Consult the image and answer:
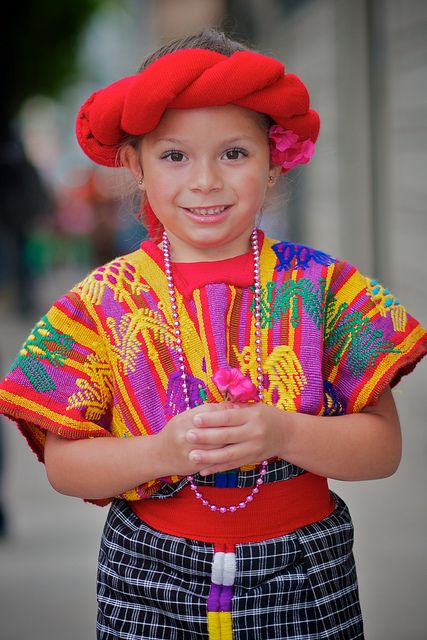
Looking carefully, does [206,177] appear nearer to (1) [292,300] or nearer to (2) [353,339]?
(1) [292,300]

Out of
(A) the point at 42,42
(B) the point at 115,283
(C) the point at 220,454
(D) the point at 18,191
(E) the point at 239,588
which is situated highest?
(A) the point at 42,42

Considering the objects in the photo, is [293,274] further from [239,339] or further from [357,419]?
[357,419]

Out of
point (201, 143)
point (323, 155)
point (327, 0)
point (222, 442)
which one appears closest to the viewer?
point (222, 442)

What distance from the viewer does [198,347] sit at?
5.79ft

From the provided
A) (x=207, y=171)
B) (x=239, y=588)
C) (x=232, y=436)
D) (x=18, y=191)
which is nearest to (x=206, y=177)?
(x=207, y=171)

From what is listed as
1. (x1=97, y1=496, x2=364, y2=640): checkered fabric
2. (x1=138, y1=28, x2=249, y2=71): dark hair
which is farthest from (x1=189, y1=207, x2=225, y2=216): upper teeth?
(x1=97, y1=496, x2=364, y2=640): checkered fabric

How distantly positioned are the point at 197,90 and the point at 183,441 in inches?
24.8

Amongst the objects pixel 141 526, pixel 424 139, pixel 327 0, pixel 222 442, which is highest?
pixel 327 0

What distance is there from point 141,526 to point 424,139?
394 cm

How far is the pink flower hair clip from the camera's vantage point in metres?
1.85

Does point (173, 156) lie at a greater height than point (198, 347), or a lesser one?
greater

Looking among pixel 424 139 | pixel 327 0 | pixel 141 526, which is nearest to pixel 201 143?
pixel 141 526

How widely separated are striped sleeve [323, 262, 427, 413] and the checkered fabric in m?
0.29

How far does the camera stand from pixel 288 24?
855 centimetres
